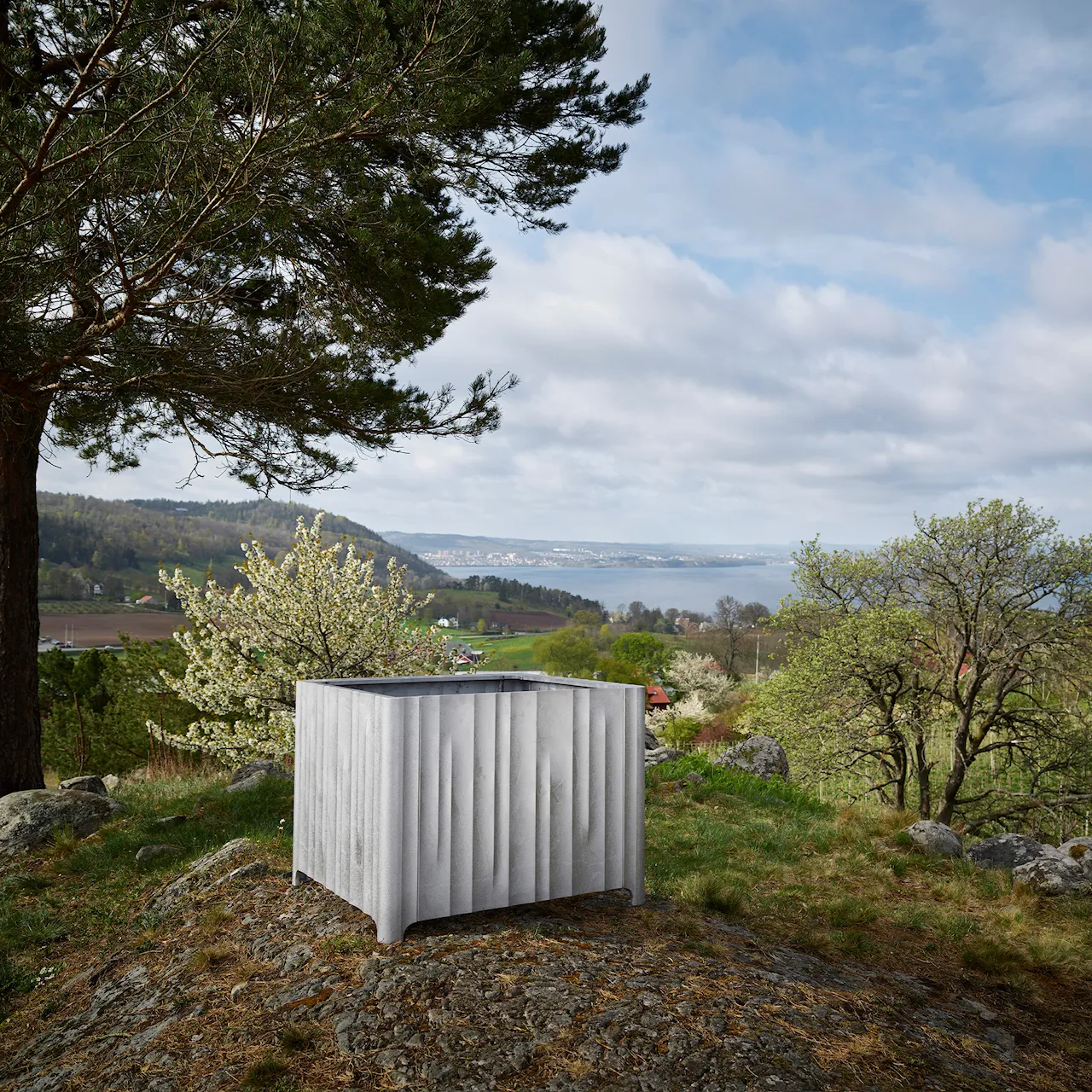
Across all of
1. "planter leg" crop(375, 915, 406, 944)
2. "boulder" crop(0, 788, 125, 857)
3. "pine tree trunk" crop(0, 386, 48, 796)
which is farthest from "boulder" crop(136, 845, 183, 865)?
"planter leg" crop(375, 915, 406, 944)

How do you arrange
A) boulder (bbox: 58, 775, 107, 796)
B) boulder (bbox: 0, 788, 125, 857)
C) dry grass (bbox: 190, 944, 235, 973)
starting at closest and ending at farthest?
1. dry grass (bbox: 190, 944, 235, 973)
2. boulder (bbox: 0, 788, 125, 857)
3. boulder (bbox: 58, 775, 107, 796)

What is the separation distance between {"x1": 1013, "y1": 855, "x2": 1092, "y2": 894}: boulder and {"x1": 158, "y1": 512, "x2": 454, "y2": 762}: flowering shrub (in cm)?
736

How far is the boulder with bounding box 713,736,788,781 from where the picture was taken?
33.0 ft

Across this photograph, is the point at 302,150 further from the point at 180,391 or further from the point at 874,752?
the point at 874,752

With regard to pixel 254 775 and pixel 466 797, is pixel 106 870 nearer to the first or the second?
pixel 254 775

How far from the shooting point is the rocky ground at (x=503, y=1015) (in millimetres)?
2564

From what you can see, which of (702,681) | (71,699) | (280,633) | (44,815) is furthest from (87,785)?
(702,681)

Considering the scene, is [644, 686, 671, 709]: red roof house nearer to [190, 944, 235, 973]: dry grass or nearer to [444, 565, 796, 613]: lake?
[444, 565, 796, 613]: lake

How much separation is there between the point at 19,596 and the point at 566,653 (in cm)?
3274

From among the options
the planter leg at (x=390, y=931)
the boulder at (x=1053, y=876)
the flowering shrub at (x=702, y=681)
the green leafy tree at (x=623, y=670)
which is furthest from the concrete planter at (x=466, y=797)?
the flowering shrub at (x=702, y=681)

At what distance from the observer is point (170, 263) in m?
5.29

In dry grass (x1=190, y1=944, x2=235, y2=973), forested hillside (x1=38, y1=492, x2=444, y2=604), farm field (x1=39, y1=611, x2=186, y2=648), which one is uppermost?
forested hillside (x1=38, y1=492, x2=444, y2=604)

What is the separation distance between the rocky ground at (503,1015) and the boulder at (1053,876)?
1.88 metres

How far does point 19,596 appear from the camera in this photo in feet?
23.2
